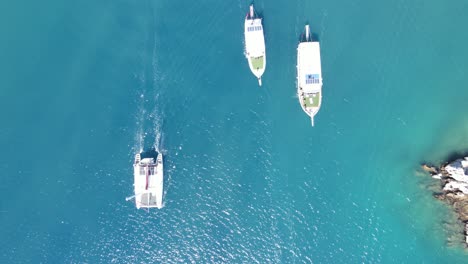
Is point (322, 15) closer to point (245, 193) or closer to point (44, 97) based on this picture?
point (245, 193)

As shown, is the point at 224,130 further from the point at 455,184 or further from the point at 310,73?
the point at 455,184

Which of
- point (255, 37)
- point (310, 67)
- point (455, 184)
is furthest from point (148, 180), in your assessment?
point (455, 184)

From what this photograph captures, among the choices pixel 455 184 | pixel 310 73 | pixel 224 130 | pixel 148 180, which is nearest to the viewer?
pixel 455 184

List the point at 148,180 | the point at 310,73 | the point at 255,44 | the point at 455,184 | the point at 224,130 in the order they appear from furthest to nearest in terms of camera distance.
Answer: the point at 224,130 < the point at 148,180 < the point at 255,44 < the point at 310,73 < the point at 455,184

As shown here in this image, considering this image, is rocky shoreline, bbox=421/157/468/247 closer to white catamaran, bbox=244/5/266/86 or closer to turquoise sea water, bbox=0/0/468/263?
turquoise sea water, bbox=0/0/468/263

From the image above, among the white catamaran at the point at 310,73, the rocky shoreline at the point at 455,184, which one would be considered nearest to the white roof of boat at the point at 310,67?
the white catamaran at the point at 310,73

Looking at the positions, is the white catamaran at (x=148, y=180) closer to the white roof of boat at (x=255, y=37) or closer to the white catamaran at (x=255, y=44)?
the white catamaran at (x=255, y=44)

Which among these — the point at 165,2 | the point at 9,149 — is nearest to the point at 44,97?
the point at 9,149
